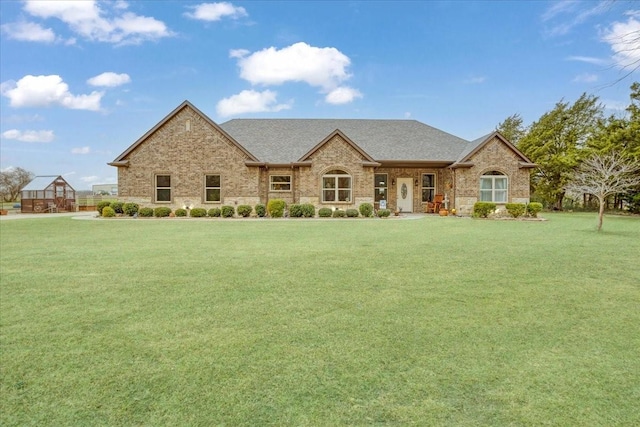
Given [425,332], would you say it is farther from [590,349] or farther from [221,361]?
[221,361]

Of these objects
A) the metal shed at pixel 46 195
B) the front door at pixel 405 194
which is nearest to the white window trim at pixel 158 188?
the metal shed at pixel 46 195

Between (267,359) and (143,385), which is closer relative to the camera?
(143,385)

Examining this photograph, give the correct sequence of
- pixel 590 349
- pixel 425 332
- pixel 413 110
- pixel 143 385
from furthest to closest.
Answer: pixel 413 110 → pixel 425 332 → pixel 590 349 → pixel 143 385

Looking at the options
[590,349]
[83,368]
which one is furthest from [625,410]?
[83,368]

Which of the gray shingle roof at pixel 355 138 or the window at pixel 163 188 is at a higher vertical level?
the gray shingle roof at pixel 355 138

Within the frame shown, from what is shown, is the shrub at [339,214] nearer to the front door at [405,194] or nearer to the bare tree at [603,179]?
the front door at [405,194]

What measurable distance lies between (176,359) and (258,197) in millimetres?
20645

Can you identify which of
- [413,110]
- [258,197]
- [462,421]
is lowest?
[462,421]

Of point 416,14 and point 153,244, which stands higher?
point 416,14

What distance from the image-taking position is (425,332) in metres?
4.10

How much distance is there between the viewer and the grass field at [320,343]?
8.86 feet

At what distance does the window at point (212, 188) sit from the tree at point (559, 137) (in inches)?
1042

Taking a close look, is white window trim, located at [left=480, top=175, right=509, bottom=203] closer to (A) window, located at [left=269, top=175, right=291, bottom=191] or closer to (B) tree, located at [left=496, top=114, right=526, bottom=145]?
(A) window, located at [left=269, top=175, right=291, bottom=191]

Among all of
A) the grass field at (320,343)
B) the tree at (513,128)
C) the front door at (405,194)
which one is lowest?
the grass field at (320,343)
